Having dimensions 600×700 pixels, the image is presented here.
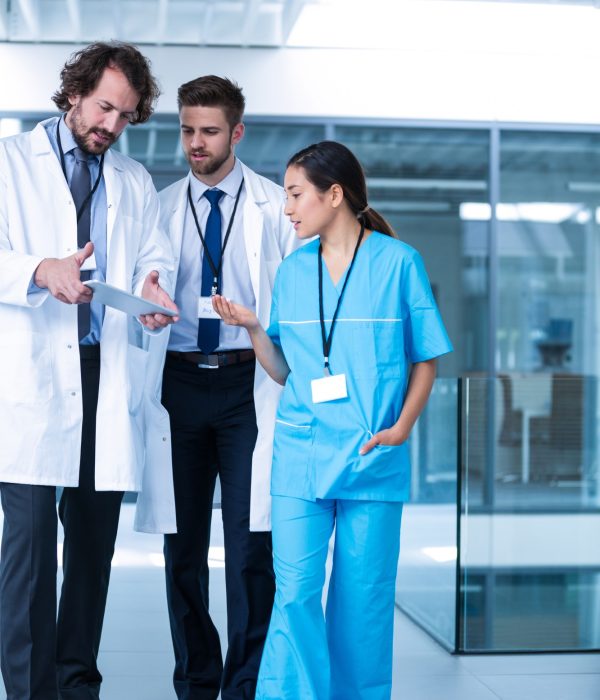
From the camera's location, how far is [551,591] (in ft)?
13.4

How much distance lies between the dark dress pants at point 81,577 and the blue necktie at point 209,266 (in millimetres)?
379

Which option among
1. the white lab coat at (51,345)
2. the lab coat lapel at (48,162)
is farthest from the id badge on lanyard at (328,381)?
the lab coat lapel at (48,162)

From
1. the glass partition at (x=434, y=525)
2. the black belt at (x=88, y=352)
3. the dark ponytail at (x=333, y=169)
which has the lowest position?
the glass partition at (x=434, y=525)

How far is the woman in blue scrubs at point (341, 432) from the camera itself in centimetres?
226

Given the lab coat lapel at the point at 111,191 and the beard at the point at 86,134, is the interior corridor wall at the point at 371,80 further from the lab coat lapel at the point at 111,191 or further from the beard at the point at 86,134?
the beard at the point at 86,134

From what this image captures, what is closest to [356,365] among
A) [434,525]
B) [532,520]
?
[434,525]

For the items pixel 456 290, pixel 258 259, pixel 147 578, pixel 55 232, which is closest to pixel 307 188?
pixel 258 259

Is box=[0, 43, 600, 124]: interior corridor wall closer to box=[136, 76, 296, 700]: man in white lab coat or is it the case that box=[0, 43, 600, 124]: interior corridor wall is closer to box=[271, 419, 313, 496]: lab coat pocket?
box=[136, 76, 296, 700]: man in white lab coat

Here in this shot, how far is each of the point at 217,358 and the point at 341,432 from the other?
49cm

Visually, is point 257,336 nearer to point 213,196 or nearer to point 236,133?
point 213,196

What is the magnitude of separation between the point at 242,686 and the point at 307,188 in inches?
50.7

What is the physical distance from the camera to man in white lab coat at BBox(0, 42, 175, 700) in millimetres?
2242

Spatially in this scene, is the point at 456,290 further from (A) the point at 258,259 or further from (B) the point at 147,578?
(A) the point at 258,259

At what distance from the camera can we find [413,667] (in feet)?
10.8
